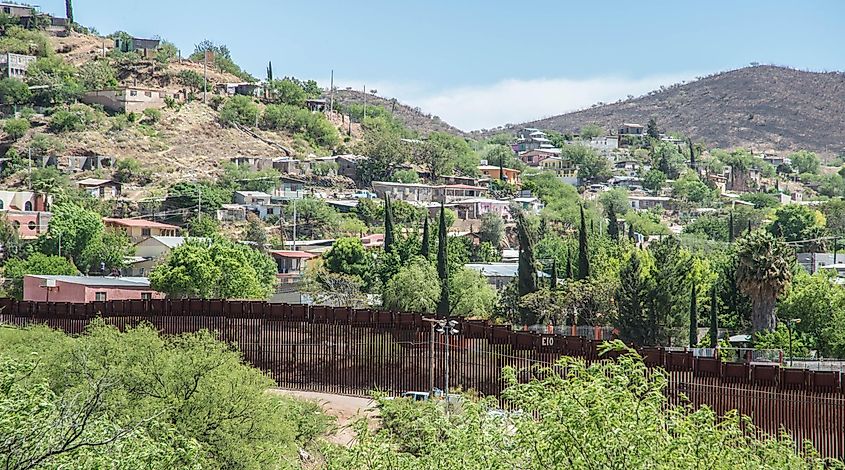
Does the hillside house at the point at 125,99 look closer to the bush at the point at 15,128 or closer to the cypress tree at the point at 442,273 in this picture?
the bush at the point at 15,128

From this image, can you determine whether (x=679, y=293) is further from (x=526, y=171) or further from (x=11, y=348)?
(x=526, y=171)

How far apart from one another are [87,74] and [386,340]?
9368 centimetres

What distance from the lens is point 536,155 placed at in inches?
6905

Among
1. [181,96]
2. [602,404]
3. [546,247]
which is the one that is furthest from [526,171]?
[602,404]

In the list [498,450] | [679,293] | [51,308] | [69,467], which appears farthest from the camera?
[679,293]

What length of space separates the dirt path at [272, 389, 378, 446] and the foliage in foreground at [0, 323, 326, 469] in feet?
2.70

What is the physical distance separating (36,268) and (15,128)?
147 feet

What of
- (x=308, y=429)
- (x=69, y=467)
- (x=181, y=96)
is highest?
(x=181, y=96)

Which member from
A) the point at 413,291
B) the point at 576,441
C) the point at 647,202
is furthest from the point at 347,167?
the point at 576,441

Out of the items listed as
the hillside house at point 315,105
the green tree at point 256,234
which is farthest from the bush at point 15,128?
the hillside house at point 315,105

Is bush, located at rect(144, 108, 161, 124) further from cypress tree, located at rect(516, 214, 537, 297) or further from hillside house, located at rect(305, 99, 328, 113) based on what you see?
cypress tree, located at rect(516, 214, 537, 297)

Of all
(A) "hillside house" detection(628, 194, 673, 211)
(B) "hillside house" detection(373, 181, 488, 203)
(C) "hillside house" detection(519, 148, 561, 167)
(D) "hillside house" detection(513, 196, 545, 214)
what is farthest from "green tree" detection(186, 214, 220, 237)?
(C) "hillside house" detection(519, 148, 561, 167)

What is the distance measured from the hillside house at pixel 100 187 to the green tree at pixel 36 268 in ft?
89.4

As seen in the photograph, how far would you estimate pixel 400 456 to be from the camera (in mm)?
23469
